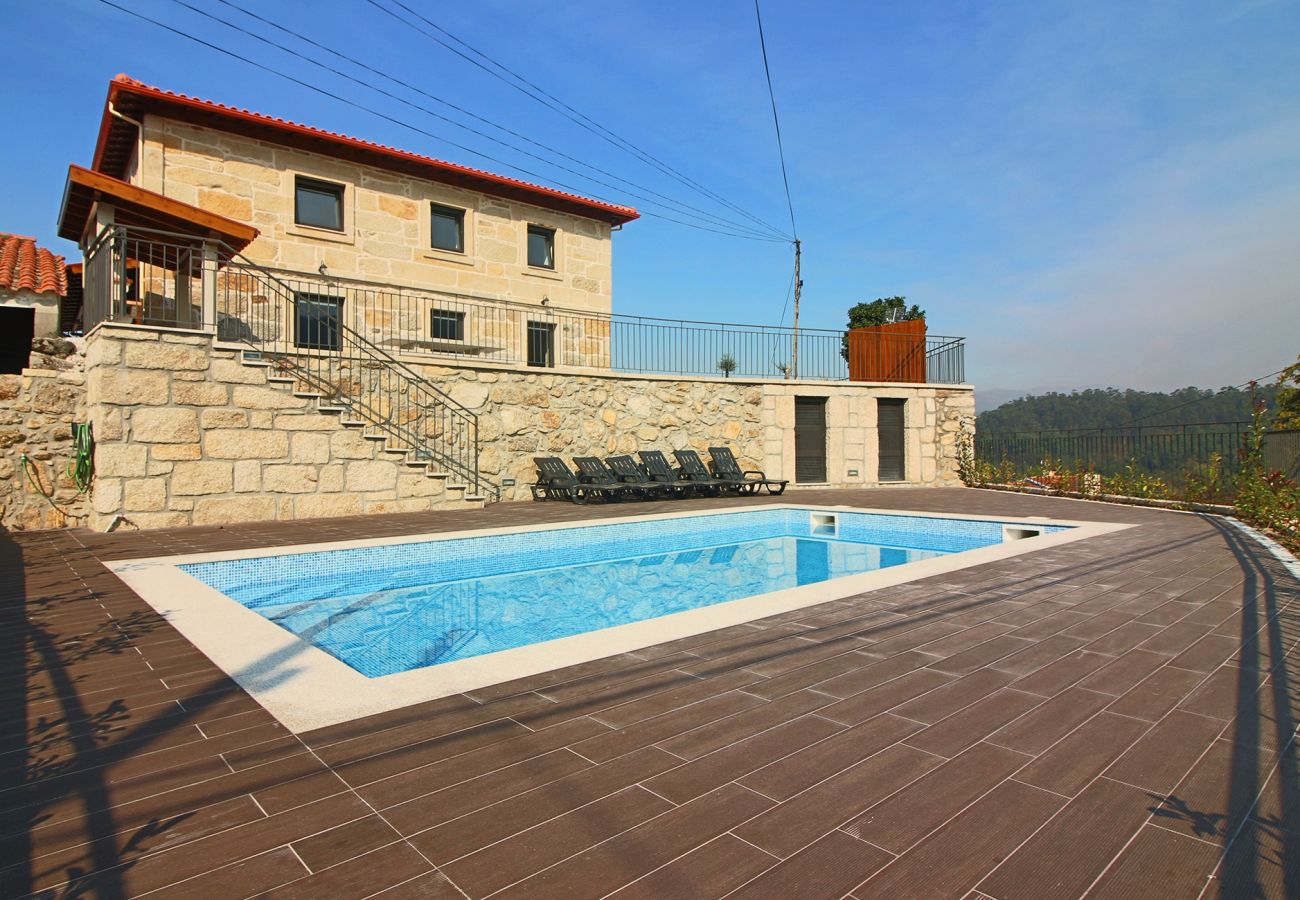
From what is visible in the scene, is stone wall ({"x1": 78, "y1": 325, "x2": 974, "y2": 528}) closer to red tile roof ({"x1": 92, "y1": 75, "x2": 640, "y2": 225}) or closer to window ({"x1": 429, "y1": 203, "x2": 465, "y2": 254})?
window ({"x1": 429, "y1": 203, "x2": 465, "y2": 254})

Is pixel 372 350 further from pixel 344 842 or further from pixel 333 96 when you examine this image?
pixel 344 842

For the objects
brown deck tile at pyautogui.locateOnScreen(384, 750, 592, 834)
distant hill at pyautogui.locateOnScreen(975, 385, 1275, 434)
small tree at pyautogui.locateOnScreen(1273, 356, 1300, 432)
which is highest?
distant hill at pyautogui.locateOnScreen(975, 385, 1275, 434)

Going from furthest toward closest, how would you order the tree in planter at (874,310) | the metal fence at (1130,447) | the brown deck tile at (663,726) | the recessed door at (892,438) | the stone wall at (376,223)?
1. the tree in planter at (874,310)
2. the recessed door at (892,438)
3. the stone wall at (376,223)
4. the metal fence at (1130,447)
5. the brown deck tile at (663,726)

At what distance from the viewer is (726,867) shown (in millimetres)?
1664

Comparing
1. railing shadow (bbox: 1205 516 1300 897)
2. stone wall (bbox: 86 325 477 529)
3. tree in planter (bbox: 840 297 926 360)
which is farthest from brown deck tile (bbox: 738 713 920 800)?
tree in planter (bbox: 840 297 926 360)

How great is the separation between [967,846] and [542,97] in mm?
16422

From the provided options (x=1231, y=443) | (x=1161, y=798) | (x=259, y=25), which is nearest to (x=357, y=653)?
(x=1161, y=798)

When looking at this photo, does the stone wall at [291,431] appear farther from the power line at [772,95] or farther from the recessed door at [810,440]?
the power line at [772,95]

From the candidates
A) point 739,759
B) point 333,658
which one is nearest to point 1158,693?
point 739,759

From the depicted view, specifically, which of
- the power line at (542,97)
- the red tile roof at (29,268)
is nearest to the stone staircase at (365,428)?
the red tile roof at (29,268)

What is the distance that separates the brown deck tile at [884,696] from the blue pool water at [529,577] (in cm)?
275

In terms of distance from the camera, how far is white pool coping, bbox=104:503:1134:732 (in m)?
2.82

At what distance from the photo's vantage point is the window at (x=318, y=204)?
13.3 meters

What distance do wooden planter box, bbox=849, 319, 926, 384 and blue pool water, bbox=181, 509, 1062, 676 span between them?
7278 millimetres
